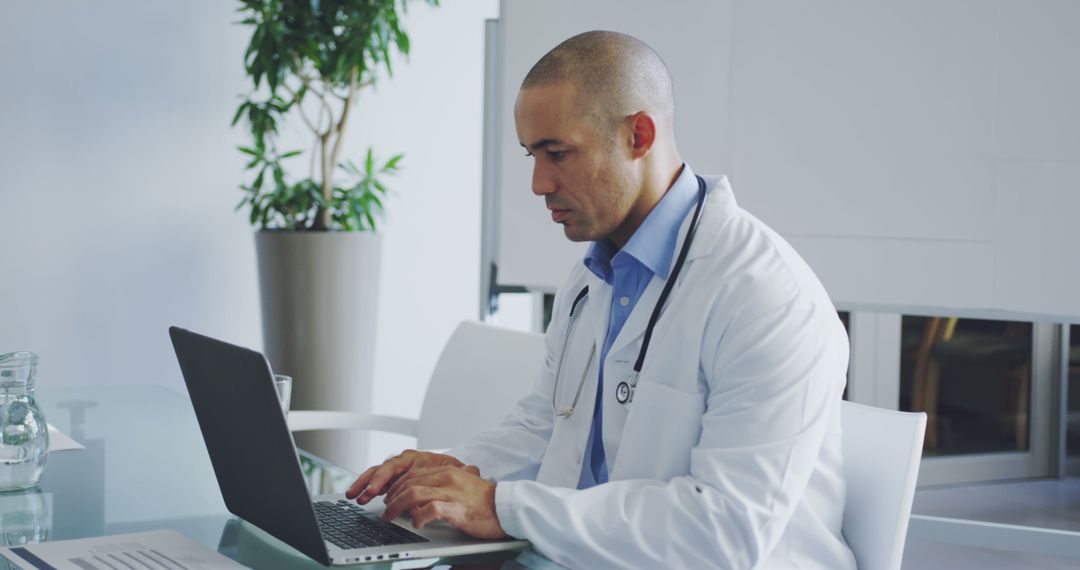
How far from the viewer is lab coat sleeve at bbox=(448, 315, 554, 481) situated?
1685 mm

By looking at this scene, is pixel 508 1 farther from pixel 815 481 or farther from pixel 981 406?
pixel 981 406

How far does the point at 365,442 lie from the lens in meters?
4.62

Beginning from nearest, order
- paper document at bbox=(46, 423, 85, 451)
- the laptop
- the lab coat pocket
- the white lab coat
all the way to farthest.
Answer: the laptop < the white lab coat < the lab coat pocket < paper document at bbox=(46, 423, 85, 451)

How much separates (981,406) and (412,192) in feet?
8.10

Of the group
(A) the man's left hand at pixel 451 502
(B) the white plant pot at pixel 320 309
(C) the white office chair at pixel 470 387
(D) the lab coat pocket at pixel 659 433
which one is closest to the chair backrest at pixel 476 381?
(C) the white office chair at pixel 470 387

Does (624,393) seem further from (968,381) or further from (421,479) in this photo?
(968,381)

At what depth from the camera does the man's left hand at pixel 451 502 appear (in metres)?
1.25

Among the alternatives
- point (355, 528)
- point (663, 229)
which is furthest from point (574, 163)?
point (355, 528)

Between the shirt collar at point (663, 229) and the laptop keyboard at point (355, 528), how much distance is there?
1.57ft

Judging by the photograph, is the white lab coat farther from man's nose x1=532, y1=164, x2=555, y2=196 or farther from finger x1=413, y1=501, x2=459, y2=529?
man's nose x1=532, y1=164, x2=555, y2=196

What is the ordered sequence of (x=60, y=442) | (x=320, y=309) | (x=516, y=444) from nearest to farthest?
(x=516, y=444) < (x=60, y=442) < (x=320, y=309)

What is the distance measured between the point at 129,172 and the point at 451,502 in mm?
3225

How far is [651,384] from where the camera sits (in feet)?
4.63

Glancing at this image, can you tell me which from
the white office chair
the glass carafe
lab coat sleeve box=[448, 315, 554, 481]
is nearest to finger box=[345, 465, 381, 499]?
lab coat sleeve box=[448, 315, 554, 481]
